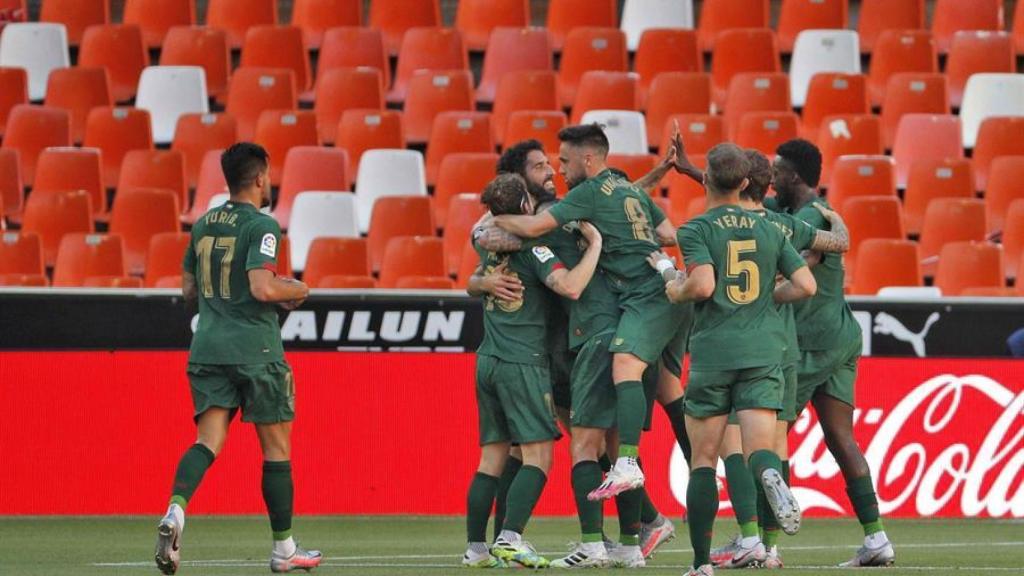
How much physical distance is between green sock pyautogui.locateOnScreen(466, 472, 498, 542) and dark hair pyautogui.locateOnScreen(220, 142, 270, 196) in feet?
5.70

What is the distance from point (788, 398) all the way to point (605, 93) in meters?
8.03

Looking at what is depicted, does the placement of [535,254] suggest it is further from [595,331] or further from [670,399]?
[670,399]

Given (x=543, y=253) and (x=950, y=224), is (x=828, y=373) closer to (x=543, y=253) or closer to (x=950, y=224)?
(x=543, y=253)

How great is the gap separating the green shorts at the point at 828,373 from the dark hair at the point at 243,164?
105 inches

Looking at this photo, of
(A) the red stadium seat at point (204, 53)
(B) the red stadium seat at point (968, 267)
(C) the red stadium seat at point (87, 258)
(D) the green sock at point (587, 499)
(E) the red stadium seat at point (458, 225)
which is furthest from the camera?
(A) the red stadium seat at point (204, 53)

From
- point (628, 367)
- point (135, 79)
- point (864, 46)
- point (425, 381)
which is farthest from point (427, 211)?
point (628, 367)

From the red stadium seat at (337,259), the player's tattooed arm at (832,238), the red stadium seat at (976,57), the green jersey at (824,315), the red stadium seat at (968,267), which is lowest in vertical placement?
the red stadium seat at (968,267)

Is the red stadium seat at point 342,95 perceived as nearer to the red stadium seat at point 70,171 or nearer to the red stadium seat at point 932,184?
the red stadium seat at point 70,171

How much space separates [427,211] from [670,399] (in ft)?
19.0

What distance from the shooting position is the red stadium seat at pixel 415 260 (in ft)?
46.3

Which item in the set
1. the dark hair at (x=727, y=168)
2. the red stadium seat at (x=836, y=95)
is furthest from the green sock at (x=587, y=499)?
the red stadium seat at (x=836, y=95)

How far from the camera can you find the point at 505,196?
8539 millimetres

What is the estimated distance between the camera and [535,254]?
8578mm

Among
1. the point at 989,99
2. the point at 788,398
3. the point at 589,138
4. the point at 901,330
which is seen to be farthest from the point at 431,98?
the point at 788,398
